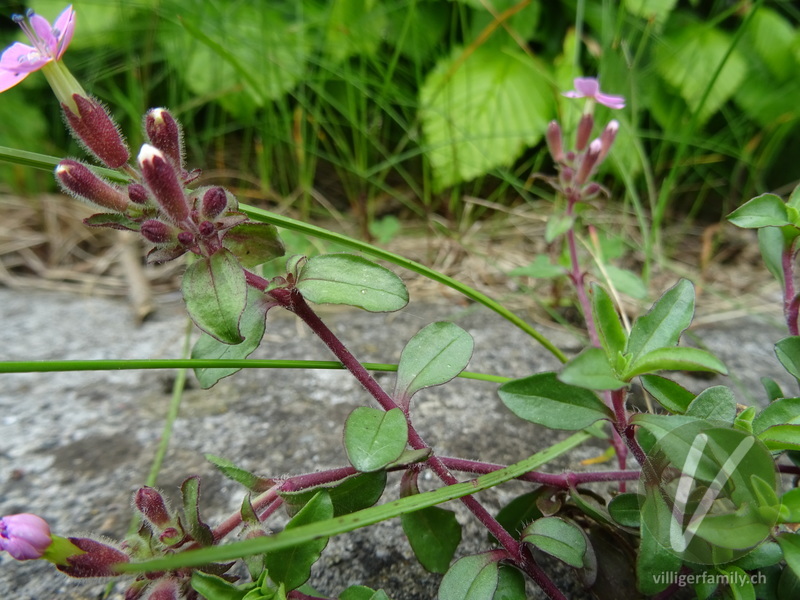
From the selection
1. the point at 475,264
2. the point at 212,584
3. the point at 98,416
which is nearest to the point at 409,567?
the point at 212,584

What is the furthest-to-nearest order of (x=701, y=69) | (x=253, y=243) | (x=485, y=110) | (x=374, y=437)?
(x=701, y=69) → (x=485, y=110) → (x=253, y=243) → (x=374, y=437)

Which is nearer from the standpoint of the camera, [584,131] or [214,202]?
[214,202]

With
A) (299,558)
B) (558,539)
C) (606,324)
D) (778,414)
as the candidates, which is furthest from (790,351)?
(299,558)

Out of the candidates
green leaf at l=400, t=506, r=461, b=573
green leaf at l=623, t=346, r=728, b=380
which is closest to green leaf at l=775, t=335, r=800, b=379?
green leaf at l=623, t=346, r=728, b=380

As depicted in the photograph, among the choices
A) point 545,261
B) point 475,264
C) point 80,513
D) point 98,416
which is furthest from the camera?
point 475,264

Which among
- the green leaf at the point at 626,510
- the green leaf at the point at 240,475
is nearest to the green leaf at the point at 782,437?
the green leaf at the point at 626,510

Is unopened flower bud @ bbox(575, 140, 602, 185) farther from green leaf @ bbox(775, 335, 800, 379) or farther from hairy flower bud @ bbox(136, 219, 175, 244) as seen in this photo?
hairy flower bud @ bbox(136, 219, 175, 244)

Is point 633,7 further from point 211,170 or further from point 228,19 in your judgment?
point 211,170

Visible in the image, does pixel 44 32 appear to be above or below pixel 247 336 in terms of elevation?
above

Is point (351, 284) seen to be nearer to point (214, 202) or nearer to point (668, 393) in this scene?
point (214, 202)
